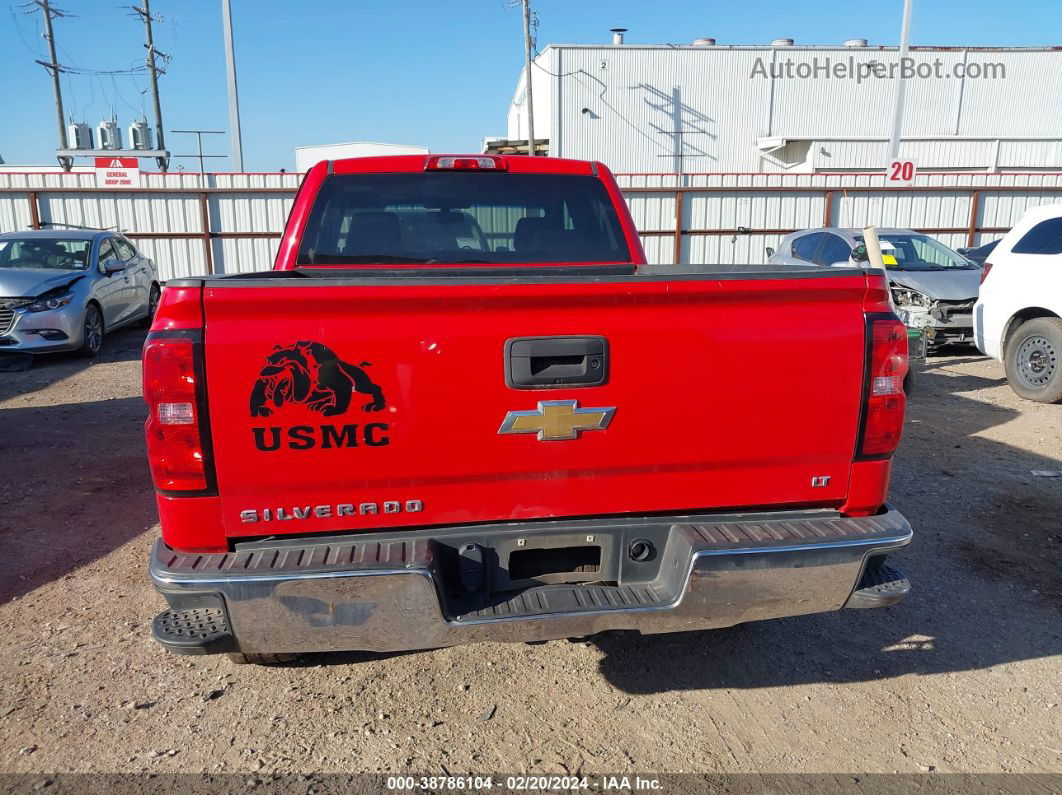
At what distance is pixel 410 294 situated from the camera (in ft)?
7.17

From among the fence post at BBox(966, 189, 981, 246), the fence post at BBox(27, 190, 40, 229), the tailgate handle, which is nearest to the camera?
the tailgate handle

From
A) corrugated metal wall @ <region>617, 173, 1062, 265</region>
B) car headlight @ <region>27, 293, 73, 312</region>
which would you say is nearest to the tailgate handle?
car headlight @ <region>27, 293, 73, 312</region>

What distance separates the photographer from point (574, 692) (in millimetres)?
2904

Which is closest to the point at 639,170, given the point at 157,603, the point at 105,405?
the point at 105,405

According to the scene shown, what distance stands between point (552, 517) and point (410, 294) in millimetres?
843

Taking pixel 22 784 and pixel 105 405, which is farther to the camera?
pixel 105 405

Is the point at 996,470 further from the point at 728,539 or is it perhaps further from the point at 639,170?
the point at 639,170

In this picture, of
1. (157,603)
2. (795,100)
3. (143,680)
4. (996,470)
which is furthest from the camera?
(795,100)

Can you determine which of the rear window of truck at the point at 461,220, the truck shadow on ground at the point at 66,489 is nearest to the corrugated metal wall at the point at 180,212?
the truck shadow on ground at the point at 66,489

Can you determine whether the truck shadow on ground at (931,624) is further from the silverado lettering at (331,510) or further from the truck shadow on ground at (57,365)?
the truck shadow on ground at (57,365)

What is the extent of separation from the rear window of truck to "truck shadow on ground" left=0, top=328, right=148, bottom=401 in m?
6.24

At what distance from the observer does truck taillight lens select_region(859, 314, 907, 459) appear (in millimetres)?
2393

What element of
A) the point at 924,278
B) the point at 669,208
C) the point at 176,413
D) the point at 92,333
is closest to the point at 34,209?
the point at 92,333

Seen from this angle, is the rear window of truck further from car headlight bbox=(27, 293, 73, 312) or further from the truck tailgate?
car headlight bbox=(27, 293, 73, 312)
